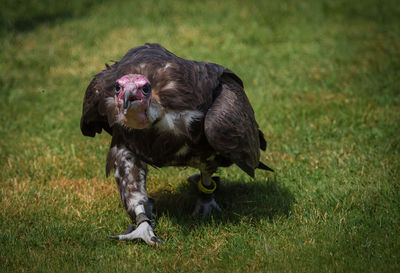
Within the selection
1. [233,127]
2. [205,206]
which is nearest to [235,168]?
[205,206]

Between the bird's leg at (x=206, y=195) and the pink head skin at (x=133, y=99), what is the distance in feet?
4.50

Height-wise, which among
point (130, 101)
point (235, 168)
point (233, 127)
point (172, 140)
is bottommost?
point (235, 168)

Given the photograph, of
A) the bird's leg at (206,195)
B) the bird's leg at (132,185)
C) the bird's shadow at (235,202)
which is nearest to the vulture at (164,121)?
the bird's leg at (132,185)

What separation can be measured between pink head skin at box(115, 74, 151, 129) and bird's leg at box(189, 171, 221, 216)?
1373 mm

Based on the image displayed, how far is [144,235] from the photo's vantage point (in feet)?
14.5

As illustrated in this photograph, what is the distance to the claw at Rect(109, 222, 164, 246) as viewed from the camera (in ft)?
14.4

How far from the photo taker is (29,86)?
8.87 metres

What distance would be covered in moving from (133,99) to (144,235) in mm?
1277

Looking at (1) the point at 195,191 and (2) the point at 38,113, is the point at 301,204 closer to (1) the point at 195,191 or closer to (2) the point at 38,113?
(1) the point at 195,191

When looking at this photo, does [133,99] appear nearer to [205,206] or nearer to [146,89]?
[146,89]

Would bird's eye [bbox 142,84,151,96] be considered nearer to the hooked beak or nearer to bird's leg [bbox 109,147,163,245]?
the hooked beak

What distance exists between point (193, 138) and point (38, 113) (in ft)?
13.7

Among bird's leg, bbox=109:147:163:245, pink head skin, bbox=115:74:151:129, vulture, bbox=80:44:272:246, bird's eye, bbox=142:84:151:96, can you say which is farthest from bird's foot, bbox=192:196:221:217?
bird's eye, bbox=142:84:151:96

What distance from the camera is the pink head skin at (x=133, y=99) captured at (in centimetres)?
375
